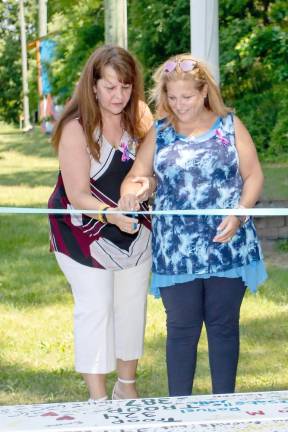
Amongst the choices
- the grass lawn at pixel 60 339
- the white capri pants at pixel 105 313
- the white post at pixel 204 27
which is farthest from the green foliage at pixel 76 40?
the white capri pants at pixel 105 313

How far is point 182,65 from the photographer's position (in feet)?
13.2

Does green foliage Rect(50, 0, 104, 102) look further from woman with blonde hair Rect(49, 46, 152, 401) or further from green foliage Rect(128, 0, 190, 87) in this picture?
woman with blonde hair Rect(49, 46, 152, 401)

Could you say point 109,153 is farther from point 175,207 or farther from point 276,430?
point 276,430

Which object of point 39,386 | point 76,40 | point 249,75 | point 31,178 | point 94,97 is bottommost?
point 39,386

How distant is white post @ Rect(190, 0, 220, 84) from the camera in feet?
22.7

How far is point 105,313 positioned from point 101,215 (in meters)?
0.49

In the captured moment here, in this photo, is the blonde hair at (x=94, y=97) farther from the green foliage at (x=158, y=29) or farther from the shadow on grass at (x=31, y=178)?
the green foliage at (x=158, y=29)

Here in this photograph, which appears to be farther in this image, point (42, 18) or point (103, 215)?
point (42, 18)

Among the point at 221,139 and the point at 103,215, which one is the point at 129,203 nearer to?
the point at 103,215

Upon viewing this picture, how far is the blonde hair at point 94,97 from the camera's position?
4.18 m

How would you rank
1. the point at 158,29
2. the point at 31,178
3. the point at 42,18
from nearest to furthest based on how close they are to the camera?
the point at 31,178 → the point at 158,29 → the point at 42,18

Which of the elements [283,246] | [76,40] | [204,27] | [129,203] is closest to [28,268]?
[283,246]

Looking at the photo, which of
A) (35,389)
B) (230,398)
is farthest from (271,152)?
(230,398)

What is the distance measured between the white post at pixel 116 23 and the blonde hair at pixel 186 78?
15.3 ft
